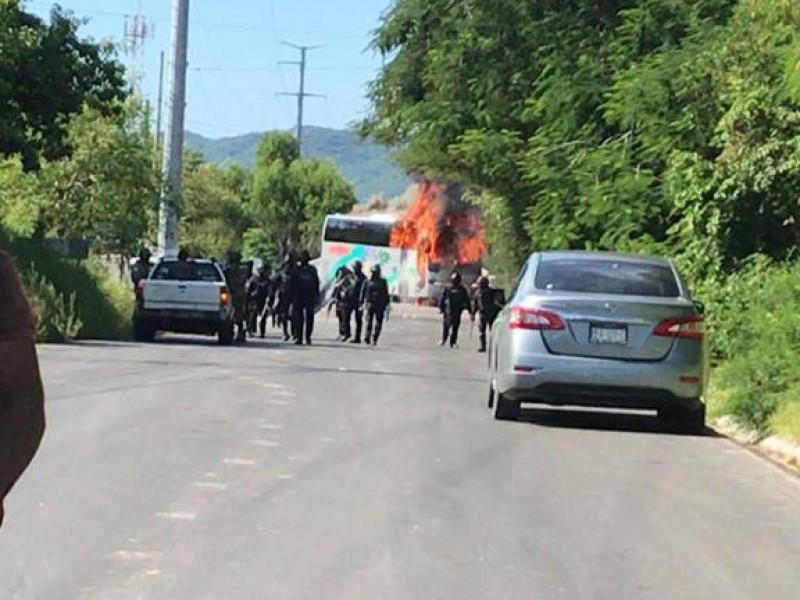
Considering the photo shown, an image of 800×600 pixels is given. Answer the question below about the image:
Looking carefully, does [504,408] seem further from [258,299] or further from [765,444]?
[258,299]

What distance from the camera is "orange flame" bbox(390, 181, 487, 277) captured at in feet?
223

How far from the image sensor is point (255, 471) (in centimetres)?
1161

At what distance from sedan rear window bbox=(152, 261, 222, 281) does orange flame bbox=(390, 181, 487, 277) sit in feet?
114

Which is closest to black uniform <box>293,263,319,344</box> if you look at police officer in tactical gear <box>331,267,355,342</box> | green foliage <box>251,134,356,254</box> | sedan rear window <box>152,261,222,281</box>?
sedan rear window <box>152,261,222,281</box>

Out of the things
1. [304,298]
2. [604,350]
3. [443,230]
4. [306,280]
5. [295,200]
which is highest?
[295,200]

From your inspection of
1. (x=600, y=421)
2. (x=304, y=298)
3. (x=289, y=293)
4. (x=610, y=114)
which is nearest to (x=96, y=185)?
(x=289, y=293)

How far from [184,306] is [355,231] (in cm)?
4515

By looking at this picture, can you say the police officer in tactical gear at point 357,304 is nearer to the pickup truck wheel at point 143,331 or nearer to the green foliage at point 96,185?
the pickup truck wheel at point 143,331

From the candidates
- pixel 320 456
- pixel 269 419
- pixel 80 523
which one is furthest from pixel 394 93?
pixel 80 523

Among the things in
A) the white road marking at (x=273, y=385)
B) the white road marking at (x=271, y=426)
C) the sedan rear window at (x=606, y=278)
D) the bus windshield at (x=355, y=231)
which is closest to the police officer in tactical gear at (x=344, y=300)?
the white road marking at (x=273, y=385)

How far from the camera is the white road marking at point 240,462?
469 inches

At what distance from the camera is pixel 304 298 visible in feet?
106

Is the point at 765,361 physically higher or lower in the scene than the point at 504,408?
higher

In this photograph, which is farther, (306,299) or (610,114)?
(306,299)
